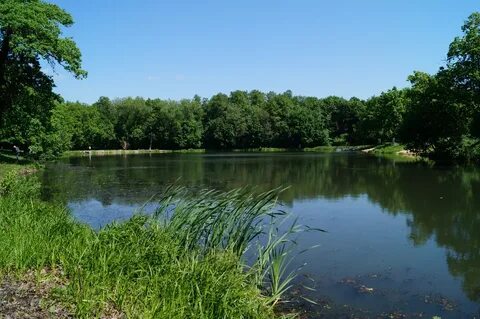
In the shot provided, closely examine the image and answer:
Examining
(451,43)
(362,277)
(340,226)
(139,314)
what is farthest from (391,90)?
(139,314)

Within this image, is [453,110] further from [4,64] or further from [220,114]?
[220,114]

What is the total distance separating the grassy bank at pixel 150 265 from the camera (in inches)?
236

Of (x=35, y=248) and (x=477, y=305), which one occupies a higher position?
(x=35, y=248)

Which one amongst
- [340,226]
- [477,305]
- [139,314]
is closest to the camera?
[139,314]

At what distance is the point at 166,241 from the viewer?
852 centimetres

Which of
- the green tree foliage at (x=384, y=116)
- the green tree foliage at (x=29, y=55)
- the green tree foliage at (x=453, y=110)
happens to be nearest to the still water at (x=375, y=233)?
the green tree foliage at (x=29, y=55)

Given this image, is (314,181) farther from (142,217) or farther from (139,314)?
(139,314)

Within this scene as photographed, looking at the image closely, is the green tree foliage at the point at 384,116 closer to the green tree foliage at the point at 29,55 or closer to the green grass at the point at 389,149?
the green grass at the point at 389,149

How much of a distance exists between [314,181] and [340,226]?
14.8 m

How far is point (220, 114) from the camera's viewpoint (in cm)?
10844

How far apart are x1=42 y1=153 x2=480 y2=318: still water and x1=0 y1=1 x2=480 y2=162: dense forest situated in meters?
6.80

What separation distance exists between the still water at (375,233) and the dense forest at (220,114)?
6.80 metres

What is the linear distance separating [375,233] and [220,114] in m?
95.0

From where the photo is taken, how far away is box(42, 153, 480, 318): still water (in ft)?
28.3
